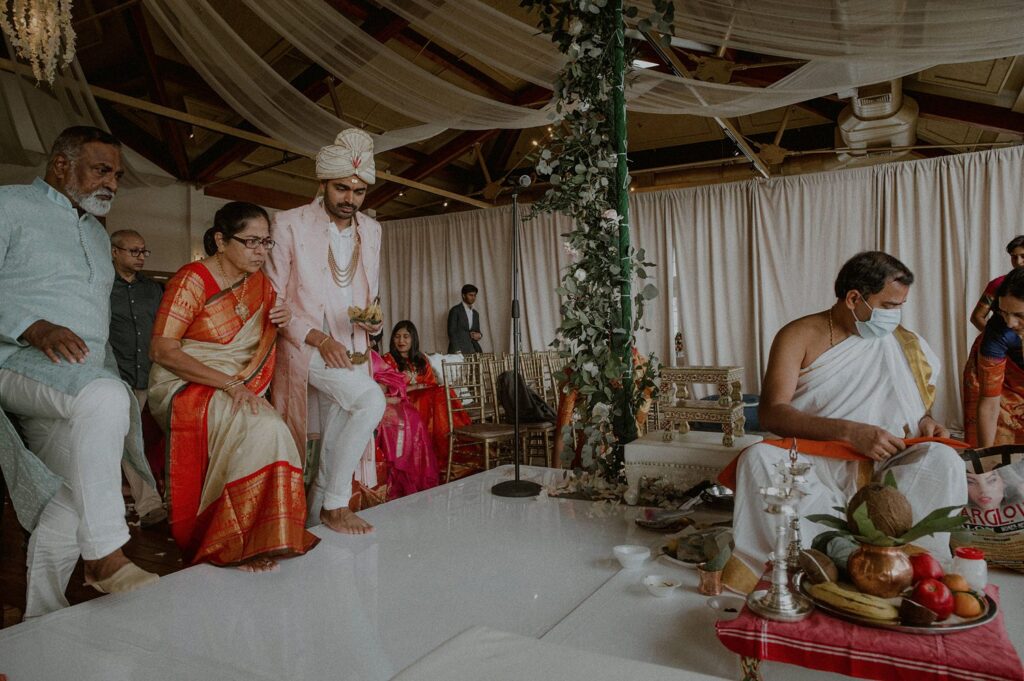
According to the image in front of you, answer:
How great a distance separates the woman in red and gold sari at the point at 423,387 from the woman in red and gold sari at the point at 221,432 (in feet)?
8.38

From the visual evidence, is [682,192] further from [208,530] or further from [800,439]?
[208,530]

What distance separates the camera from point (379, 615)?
2.10 meters

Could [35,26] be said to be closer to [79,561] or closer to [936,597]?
[79,561]

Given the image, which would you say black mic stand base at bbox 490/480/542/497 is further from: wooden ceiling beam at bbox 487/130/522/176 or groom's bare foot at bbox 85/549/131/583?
wooden ceiling beam at bbox 487/130/522/176

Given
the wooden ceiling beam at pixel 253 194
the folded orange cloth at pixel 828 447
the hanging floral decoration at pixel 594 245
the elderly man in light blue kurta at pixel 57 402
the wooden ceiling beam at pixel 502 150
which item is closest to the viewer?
the elderly man in light blue kurta at pixel 57 402

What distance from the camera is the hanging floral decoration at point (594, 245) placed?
3441 millimetres

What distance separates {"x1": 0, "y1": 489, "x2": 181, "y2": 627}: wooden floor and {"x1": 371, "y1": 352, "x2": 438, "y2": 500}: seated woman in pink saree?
Answer: 1.29 m

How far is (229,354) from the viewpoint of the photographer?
2.79 m

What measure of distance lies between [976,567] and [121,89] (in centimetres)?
810

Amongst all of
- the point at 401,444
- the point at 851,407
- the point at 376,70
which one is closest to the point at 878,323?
the point at 851,407

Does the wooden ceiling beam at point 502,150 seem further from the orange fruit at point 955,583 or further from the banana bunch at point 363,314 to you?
the orange fruit at point 955,583

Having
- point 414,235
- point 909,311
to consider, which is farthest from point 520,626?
point 414,235

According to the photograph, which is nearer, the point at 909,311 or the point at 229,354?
the point at 229,354

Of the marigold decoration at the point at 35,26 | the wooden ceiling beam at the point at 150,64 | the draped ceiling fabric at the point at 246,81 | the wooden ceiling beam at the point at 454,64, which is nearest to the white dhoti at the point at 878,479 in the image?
the marigold decoration at the point at 35,26
